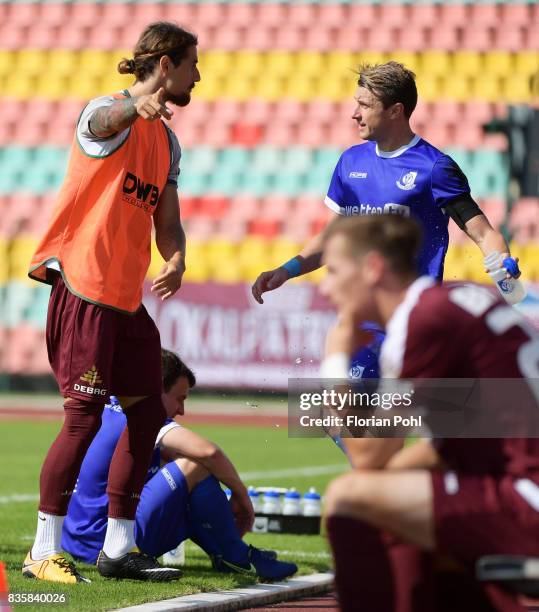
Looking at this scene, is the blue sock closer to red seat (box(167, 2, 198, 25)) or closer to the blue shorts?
the blue shorts

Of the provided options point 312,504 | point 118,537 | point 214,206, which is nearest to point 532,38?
point 214,206

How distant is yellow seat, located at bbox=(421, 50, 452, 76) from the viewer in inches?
926

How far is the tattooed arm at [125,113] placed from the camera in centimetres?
510

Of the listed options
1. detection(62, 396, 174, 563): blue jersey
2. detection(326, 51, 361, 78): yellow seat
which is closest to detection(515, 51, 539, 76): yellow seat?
detection(326, 51, 361, 78): yellow seat

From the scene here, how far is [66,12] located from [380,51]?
6.58 meters

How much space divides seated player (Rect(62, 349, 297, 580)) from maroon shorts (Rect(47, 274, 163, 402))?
0.48m

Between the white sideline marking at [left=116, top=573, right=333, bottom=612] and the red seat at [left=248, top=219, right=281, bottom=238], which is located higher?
the red seat at [left=248, top=219, right=281, bottom=238]

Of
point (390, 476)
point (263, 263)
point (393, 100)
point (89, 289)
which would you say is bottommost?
point (390, 476)

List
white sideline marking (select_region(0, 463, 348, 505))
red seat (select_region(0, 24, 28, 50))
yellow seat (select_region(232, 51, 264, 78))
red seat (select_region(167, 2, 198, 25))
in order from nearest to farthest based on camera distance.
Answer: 1. white sideline marking (select_region(0, 463, 348, 505))
2. yellow seat (select_region(232, 51, 264, 78))
3. red seat (select_region(167, 2, 198, 25))
4. red seat (select_region(0, 24, 28, 50))

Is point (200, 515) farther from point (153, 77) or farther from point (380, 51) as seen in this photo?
point (380, 51)

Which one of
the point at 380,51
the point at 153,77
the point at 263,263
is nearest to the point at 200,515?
the point at 153,77

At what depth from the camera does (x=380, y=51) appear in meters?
23.8

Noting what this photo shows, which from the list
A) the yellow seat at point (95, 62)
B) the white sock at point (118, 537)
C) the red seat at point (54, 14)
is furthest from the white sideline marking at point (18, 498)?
the red seat at point (54, 14)

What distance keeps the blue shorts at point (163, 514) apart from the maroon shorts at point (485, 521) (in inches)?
121
